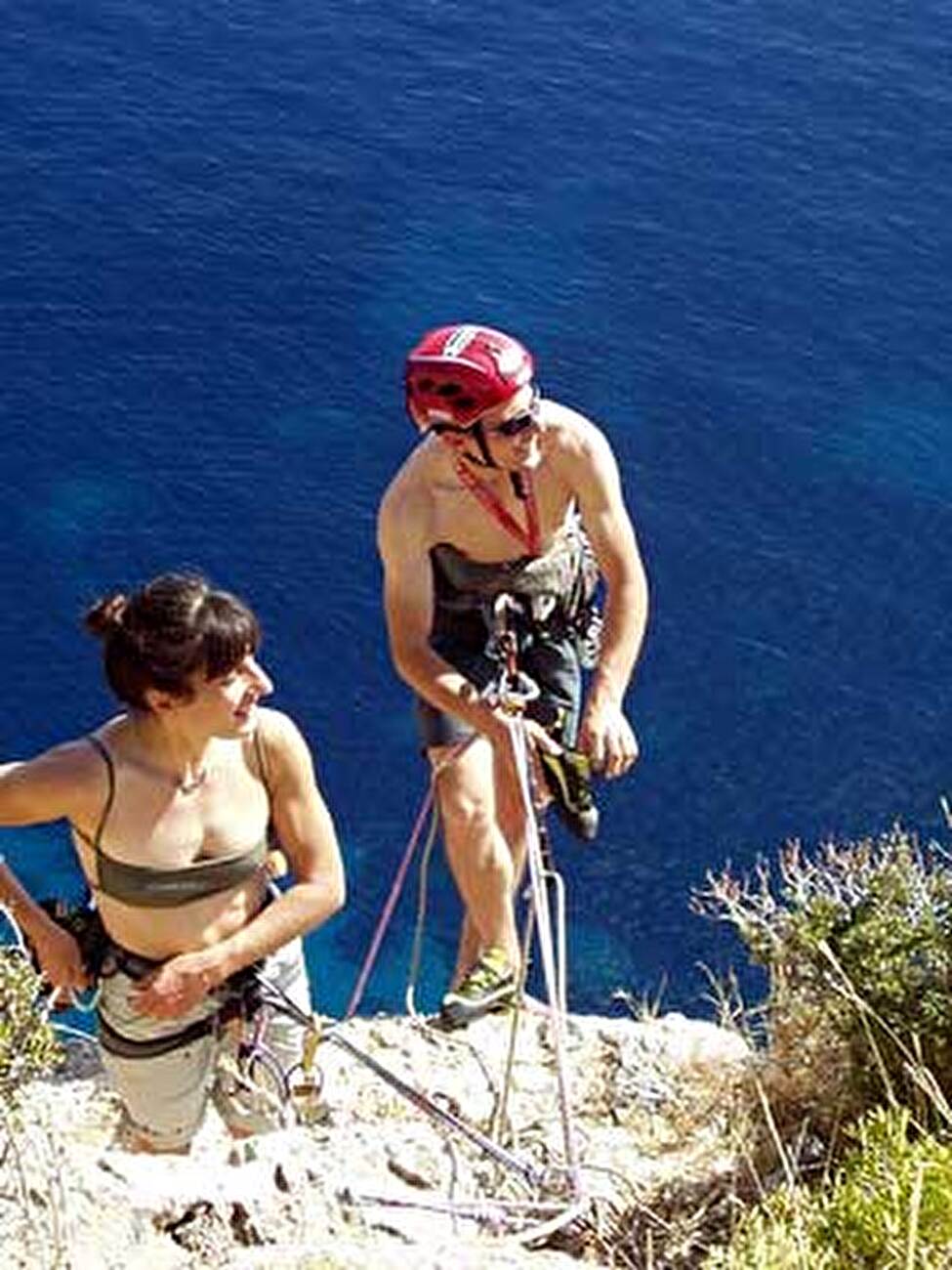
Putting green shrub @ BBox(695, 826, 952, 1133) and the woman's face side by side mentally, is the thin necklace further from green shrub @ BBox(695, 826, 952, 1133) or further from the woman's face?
green shrub @ BBox(695, 826, 952, 1133)

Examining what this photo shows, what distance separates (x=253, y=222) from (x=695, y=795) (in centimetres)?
817

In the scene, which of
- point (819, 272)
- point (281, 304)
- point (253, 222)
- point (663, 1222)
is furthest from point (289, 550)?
point (663, 1222)

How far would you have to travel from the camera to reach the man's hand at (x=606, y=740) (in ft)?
16.8

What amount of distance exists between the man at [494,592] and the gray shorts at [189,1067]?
82cm

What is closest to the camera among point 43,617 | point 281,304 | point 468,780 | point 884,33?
point 468,780

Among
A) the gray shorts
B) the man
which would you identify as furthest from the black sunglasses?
the gray shorts

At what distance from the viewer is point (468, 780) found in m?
5.71

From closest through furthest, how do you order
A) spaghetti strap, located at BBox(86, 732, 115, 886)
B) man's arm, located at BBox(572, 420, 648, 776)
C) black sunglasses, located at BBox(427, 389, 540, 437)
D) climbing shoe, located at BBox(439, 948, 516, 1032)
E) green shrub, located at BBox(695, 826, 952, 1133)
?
1. spaghetti strap, located at BBox(86, 732, 115, 886)
2. green shrub, located at BBox(695, 826, 952, 1133)
3. black sunglasses, located at BBox(427, 389, 540, 437)
4. man's arm, located at BBox(572, 420, 648, 776)
5. climbing shoe, located at BBox(439, 948, 516, 1032)

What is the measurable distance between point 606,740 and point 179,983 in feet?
3.96

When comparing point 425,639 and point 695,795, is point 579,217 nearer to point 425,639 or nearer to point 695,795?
point 695,795

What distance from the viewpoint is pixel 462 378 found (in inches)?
A: 195

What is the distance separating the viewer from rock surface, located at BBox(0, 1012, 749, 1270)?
160 inches

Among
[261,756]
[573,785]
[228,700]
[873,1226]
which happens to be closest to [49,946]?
[261,756]

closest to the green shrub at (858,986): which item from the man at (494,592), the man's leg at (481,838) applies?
the man at (494,592)
